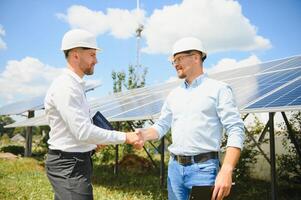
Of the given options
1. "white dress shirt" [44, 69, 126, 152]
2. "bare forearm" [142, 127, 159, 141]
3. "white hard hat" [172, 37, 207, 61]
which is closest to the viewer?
"white dress shirt" [44, 69, 126, 152]

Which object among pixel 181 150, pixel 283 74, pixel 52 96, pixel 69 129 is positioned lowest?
pixel 181 150

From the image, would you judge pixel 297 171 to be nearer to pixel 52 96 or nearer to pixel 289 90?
pixel 289 90

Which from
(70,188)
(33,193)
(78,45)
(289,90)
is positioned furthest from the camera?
(33,193)

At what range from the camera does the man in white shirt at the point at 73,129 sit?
3.17 metres

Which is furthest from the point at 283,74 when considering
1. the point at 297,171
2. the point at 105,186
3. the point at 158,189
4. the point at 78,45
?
the point at 78,45

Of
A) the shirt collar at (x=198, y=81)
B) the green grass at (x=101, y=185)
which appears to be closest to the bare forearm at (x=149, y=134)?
the shirt collar at (x=198, y=81)

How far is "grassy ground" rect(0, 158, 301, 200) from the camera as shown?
818 cm

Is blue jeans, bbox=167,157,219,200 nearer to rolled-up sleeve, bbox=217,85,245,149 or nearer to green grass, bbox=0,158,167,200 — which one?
rolled-up sleeve, bbox=217,85,245,149

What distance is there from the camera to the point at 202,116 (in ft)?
10.5

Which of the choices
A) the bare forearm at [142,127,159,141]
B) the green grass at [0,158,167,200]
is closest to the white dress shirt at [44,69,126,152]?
the bare forearm at [142,127,159,141]

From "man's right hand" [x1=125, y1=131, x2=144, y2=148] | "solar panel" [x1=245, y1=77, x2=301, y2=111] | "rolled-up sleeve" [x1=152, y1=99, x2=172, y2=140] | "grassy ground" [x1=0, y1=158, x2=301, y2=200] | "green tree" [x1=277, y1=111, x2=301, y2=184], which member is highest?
"solar panel" [x1=245, y1=77, x2=301, y2=111]

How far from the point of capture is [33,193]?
322 inches

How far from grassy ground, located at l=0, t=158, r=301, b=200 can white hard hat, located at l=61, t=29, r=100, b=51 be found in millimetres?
4656

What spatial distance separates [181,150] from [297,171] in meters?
7.52
